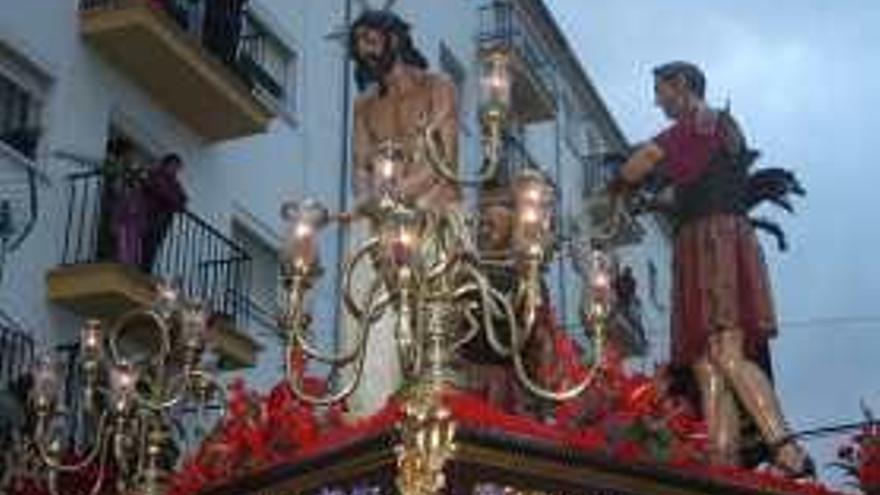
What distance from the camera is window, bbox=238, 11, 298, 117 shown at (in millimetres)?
20156

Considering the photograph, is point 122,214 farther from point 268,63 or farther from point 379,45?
point 379,45

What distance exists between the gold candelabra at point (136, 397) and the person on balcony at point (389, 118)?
2.73ft

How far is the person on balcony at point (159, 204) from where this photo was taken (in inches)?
665

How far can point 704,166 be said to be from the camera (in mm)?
10391

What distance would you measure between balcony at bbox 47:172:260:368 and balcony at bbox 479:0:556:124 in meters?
6.93

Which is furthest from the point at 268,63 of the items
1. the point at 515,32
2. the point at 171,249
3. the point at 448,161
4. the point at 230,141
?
the point at 448,161

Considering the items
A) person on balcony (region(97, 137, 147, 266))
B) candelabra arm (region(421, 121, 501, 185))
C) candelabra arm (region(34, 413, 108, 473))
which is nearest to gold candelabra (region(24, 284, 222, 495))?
candelabra arm (region(34, 413, 108, 473))

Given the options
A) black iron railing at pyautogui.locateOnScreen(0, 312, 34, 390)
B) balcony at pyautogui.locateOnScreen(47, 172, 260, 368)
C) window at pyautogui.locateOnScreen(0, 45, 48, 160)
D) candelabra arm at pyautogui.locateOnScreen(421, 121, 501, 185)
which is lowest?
black iron railing at pyautogui.locateOnScreen(0, 312, 34, 390)

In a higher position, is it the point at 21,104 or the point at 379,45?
the point at 21,104

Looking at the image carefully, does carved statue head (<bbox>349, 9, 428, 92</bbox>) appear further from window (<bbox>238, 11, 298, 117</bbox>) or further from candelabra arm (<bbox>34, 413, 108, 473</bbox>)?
window (<bbox>238, 11, 298, 117</bbox>)

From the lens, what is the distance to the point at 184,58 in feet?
58.8

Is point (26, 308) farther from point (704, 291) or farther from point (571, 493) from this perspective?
point (571, 493)

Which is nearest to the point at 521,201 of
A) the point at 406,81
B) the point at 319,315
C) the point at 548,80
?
the point at 406,81

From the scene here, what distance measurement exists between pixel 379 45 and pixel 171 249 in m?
8.17
